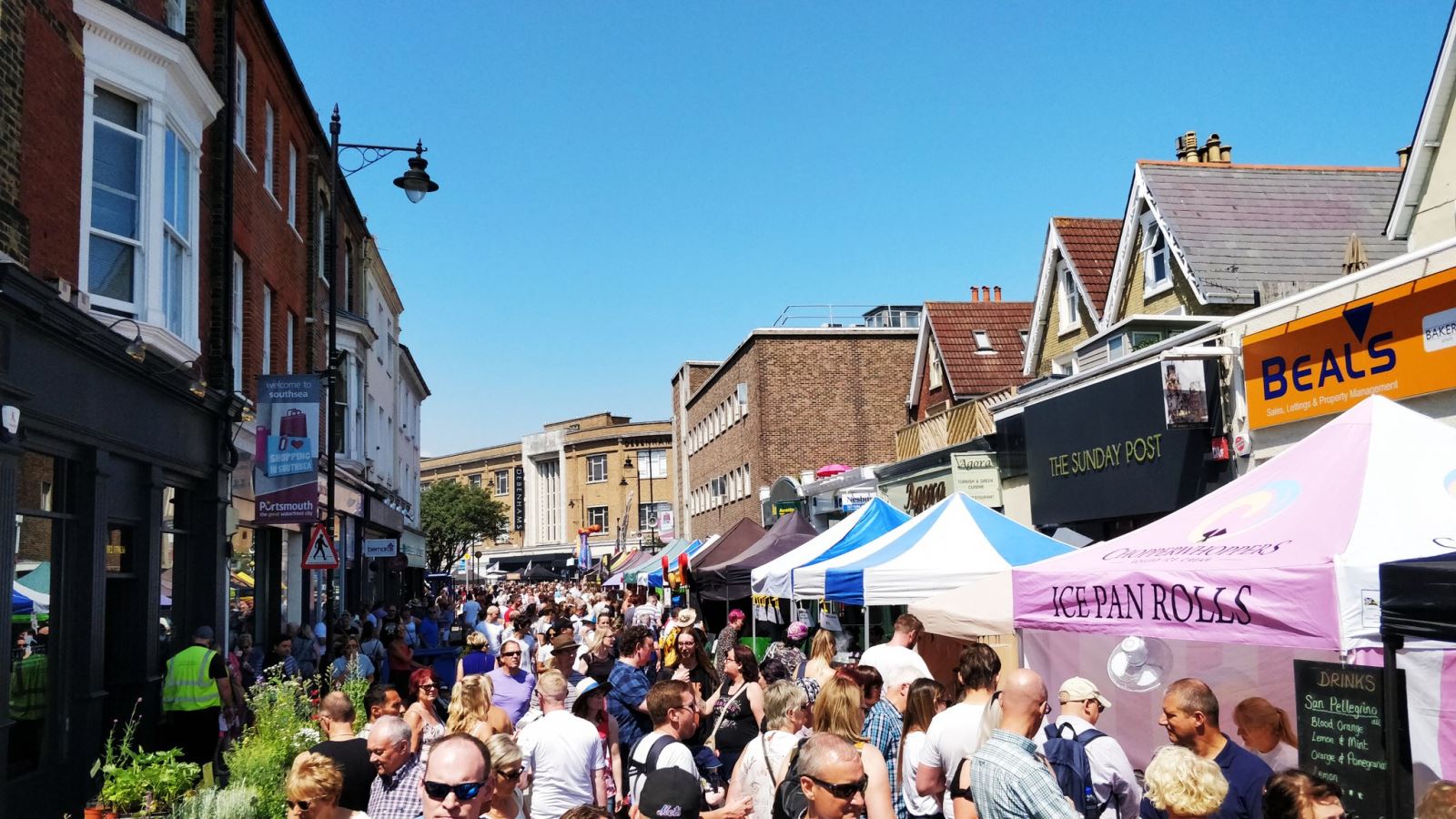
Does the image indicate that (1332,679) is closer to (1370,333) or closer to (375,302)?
(1370,333)

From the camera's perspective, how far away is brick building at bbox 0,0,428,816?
1008cm

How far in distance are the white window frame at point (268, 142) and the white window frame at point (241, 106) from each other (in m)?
1.22

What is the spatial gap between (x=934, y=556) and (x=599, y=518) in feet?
279

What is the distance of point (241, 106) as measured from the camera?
18.4 metres

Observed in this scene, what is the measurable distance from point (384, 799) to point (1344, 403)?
9821 mm

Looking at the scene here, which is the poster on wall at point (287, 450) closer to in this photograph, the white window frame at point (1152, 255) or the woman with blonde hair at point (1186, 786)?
the white window frame at point (1152, 255)

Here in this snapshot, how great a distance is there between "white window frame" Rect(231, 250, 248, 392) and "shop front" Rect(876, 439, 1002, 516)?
37.7 feet

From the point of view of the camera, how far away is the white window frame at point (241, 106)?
1789cm

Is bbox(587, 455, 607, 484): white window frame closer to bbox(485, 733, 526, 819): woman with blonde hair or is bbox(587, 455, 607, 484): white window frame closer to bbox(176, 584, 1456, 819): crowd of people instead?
bbox(176, 584, 1456, 819): crowd of people

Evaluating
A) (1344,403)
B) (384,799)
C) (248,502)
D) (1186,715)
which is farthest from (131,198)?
(1344,403)

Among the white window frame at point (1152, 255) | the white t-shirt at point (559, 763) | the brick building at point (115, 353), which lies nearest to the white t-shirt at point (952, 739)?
the white t-shirt at point (559, 763)

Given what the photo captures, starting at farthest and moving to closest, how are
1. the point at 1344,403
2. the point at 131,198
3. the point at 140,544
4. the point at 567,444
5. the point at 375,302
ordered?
the point at 567,444
the point at 375,302
the point at 140,544
the point at 131,198
the point at 1344,403

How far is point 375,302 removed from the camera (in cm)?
3703

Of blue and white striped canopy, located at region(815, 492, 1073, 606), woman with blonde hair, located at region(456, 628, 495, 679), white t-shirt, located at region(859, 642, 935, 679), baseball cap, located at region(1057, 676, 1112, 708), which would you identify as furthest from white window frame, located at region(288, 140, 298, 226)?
baseball cap, located at region(1057, 676, 1112, 708)
